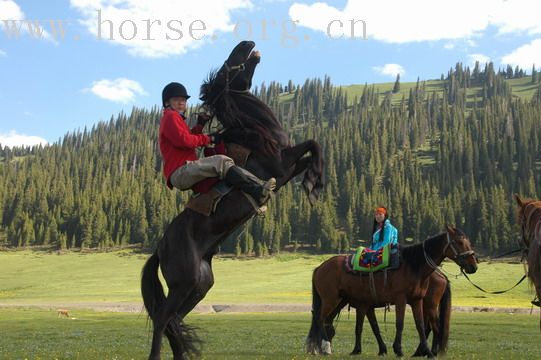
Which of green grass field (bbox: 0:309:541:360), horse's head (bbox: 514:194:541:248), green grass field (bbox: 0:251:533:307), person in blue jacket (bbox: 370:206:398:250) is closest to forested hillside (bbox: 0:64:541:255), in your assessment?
green grass field (bbox: 0:251:533:307)

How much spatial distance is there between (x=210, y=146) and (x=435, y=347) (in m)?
8.95

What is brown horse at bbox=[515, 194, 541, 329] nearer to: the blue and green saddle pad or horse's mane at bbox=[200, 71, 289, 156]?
the blue and green saddle pad

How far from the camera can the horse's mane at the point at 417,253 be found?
42.7ft

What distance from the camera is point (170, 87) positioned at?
24.1ft

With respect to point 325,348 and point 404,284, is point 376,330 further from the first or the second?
point 404,284

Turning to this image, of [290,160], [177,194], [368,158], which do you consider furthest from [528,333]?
[368,158]

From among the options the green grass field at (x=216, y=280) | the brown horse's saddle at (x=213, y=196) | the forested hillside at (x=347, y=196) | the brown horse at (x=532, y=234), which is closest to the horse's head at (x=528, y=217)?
the brown horse at (x=532, y=234)

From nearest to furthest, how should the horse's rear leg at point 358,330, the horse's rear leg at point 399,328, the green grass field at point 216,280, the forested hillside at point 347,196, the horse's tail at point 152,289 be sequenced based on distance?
the horse's tail at point 152,289, the horse's rear leg at point 399,328, the horse's rear leg at point 358,330, the green grass field at point 216,280, the forested hillside at point 347,196

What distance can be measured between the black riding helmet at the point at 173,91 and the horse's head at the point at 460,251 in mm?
8665

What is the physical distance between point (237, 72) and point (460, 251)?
860 centimetres

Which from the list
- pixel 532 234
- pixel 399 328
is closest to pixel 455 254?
pixel 399 328

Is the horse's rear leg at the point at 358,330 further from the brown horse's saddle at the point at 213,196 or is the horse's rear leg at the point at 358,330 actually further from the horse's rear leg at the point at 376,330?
the brown horse's saddle at the point at 213,196

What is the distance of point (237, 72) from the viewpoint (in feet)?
24.0

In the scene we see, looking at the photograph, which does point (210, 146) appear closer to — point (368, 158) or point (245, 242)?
point (245, 242)
